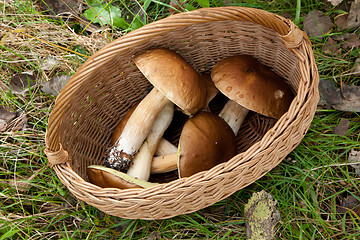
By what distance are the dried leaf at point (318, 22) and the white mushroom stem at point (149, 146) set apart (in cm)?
129

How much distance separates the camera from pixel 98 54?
2172 mm

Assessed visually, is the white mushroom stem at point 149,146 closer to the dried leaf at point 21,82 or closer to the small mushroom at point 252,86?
the small mushroom at point 252,86

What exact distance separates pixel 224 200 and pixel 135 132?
767 mm

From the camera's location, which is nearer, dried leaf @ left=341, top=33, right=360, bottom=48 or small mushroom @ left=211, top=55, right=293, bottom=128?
small mushroom @ left=211, top=55, right=293, bottom=128

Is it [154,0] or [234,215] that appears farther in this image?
[154,0]

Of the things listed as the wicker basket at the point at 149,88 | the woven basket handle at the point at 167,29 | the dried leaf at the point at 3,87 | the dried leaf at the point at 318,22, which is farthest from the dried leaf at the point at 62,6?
the dried leaf at the point at 318,22

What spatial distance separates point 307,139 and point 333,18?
106 centimetres

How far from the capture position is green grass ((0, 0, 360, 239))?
2.20m

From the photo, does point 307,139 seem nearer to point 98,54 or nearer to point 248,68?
point 248,68

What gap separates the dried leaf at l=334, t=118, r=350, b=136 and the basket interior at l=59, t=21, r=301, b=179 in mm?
406

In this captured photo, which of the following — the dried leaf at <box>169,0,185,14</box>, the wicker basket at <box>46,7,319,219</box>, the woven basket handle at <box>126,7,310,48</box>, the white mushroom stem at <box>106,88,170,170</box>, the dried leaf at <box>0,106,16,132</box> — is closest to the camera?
the wicker basket at <box>46,7,319,219</box>

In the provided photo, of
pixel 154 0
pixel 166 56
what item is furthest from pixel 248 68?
pixel 154 0

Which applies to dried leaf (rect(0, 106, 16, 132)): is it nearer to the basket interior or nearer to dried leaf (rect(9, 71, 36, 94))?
dried leaf (rect(9, 71, 36, 94))

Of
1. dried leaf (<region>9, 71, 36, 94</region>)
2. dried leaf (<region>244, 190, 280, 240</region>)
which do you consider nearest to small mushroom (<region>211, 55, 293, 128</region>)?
dried leaf (<region>244, 190, 280, 240</region>)
